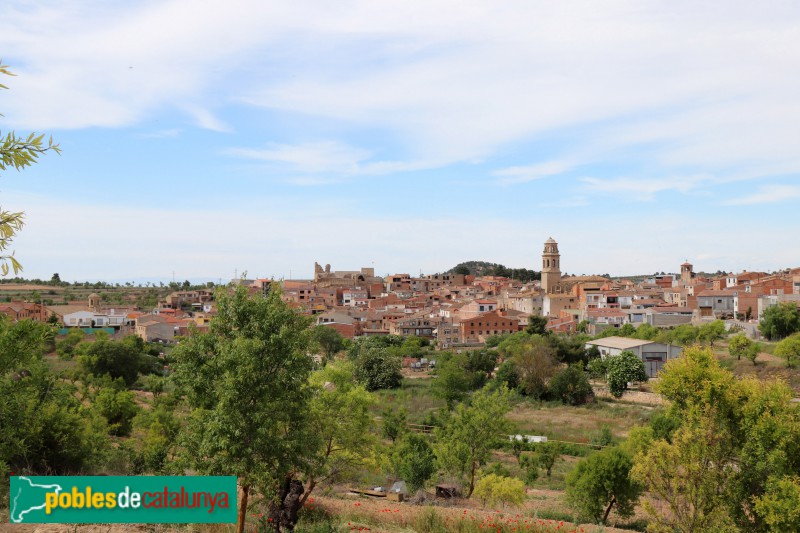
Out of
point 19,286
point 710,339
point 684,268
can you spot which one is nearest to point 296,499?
point 710,339

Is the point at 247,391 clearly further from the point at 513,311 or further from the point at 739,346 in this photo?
the point at 513,311

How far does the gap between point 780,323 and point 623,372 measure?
14.7 metres

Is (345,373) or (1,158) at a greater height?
(1,158)

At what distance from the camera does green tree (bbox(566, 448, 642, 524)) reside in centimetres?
1602

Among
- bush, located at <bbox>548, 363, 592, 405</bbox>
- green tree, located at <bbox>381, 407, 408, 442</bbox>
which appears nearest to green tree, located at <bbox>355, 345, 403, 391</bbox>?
bush, located at <bbox>548, 363, 592, 405</bbox>

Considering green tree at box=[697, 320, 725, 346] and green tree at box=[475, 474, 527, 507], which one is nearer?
green tree at box=[475, 474, 527, 507]

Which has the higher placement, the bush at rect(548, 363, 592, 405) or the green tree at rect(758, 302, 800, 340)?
the green tree at rect(758, 302, 800, 340)

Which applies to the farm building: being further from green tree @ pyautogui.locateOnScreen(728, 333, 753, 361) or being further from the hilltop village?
the hilltop village

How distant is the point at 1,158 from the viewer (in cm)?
371

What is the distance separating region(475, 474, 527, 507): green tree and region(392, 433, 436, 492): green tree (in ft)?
6.98

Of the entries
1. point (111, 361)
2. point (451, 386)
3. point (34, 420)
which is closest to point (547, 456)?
point (451, 386)

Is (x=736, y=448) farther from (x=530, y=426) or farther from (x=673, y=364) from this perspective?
(x=530, y=426)

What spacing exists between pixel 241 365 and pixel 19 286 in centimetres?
9866

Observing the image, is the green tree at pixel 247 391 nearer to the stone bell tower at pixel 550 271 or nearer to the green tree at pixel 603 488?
the green tree at pixel 603 488
